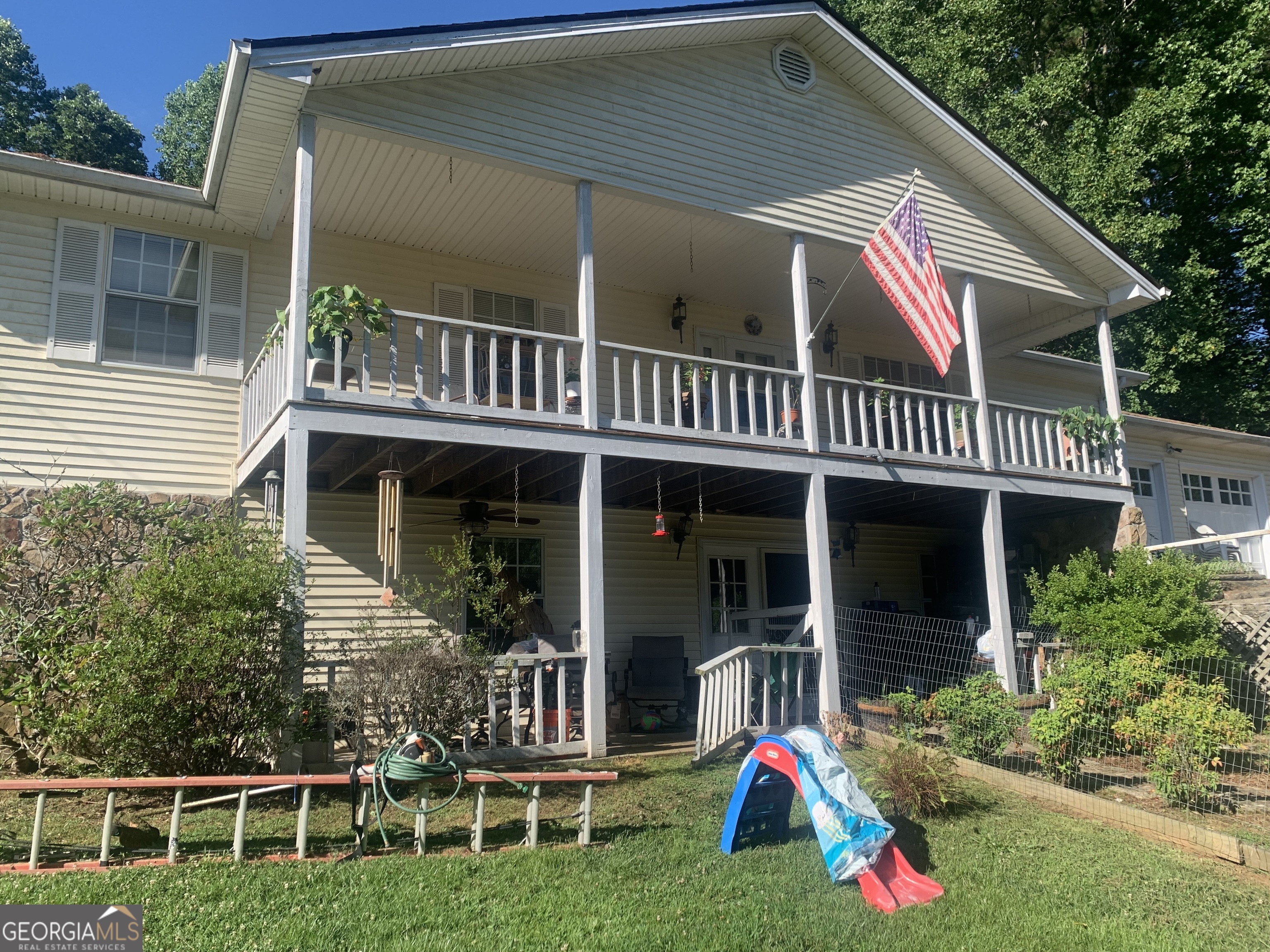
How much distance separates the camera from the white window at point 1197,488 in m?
18.0

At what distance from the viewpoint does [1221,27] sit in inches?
854

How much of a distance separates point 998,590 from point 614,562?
493 centimetres

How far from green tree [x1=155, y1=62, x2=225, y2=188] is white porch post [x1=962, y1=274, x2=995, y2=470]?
25496 mm

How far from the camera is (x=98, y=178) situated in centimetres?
A: 924

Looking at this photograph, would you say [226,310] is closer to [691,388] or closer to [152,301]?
[152,301]

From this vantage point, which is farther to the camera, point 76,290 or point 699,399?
point 699,399

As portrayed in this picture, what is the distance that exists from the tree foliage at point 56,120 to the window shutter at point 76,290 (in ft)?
74.2

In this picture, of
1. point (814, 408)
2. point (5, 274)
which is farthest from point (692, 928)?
point (5, 274)

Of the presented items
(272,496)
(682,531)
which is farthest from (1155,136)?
(272,496)

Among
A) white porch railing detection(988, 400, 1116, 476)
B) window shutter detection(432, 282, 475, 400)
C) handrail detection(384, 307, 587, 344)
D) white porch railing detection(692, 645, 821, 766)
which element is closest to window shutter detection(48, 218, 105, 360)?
handrail detection(384, 307, 587, 344)

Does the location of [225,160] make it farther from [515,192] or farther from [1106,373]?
[1106,373]

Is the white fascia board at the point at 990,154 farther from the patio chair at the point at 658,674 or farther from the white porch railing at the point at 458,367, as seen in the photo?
the patio chair at the point at 658,674

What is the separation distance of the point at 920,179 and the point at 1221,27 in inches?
607

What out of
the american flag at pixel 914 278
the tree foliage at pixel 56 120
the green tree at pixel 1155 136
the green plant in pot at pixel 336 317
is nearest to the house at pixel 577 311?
the green plant in pot at pixel 336 317
